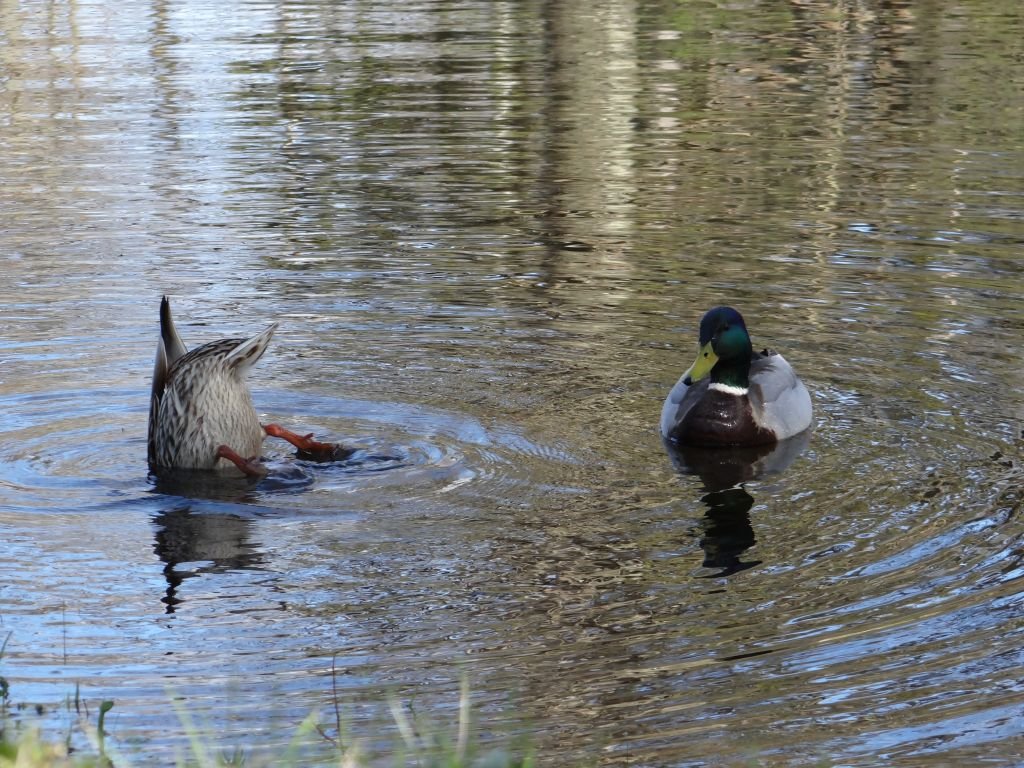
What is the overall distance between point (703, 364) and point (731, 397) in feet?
0.86

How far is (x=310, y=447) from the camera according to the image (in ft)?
28.3

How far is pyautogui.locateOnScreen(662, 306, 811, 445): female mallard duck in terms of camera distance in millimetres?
9195

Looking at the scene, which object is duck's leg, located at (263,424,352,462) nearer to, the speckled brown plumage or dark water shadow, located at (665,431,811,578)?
the speckled brown plumage

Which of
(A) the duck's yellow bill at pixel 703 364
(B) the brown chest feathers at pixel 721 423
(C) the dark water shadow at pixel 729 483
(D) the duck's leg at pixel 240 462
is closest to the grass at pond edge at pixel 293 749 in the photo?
(C) the dark water shadow at pixel 729 483

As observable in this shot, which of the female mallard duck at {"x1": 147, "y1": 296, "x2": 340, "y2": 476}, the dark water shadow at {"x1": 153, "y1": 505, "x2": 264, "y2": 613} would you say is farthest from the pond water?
the female mallard duck at {"x1": 147, "y1": 296, "x2": 340, "y2": 476}

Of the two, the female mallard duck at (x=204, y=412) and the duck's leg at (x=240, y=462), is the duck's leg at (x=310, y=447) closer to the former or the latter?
the female mallard duck at (x=204, y=412)

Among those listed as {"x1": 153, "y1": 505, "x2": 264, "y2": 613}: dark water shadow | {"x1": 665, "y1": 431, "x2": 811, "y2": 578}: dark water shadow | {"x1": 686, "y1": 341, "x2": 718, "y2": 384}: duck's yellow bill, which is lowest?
{"x1": 665, "y1": 431, "x2": 811, "y2": 578}: dark water shadow

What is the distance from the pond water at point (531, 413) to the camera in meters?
5.93

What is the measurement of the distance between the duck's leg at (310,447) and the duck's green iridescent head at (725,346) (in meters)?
2.10

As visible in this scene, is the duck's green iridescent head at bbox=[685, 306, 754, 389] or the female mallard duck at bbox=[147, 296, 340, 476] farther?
the duck's green iridescent head at bbox=[685, 306, 754, 389]

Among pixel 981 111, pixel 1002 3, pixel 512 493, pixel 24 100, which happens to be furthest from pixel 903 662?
pixel 1002 3

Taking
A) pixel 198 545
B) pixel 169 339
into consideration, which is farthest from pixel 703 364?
pixel 198 545

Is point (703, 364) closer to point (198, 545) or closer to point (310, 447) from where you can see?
point (310, 447)

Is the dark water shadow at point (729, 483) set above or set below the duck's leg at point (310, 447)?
below
